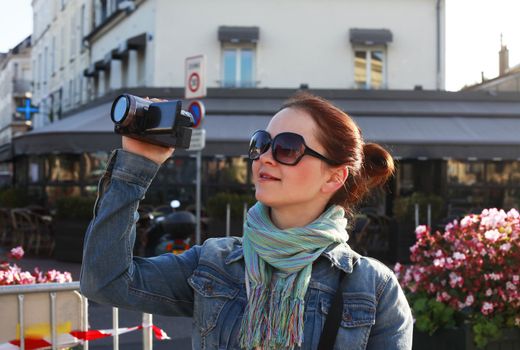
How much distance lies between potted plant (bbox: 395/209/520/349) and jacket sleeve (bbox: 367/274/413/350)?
263 centimetres

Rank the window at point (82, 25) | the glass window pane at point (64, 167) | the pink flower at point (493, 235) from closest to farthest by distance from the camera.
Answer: the pink flower at point (493, 235) → the glass window pane at point (64, 167) → the window at point (82, 25)

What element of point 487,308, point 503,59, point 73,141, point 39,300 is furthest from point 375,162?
point 503,59

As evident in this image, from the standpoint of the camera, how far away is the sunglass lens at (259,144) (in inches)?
70.7

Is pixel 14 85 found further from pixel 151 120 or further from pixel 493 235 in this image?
pixel 151 120

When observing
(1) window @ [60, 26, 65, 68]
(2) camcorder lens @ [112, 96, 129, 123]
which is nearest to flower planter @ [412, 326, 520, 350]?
(2) camcorder lens @ [112, 96, 129, 123]

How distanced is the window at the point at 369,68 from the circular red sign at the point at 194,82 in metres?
10.1

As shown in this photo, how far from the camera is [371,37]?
730 inches

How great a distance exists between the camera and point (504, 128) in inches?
649

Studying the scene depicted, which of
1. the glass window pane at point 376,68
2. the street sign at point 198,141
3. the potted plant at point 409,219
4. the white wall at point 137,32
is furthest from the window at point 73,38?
the street sign at point 198,141

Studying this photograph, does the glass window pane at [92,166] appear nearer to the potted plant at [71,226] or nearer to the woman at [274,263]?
the potted plant at [71,226]

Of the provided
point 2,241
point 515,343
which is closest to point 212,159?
point 2,241

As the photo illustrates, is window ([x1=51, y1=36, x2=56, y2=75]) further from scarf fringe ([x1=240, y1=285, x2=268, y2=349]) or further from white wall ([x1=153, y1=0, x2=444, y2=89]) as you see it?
scarf fringe ([x1=240, y1=285, x2=268, y2=349])

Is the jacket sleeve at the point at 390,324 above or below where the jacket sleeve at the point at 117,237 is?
below

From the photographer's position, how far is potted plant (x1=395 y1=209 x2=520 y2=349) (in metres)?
4.18
